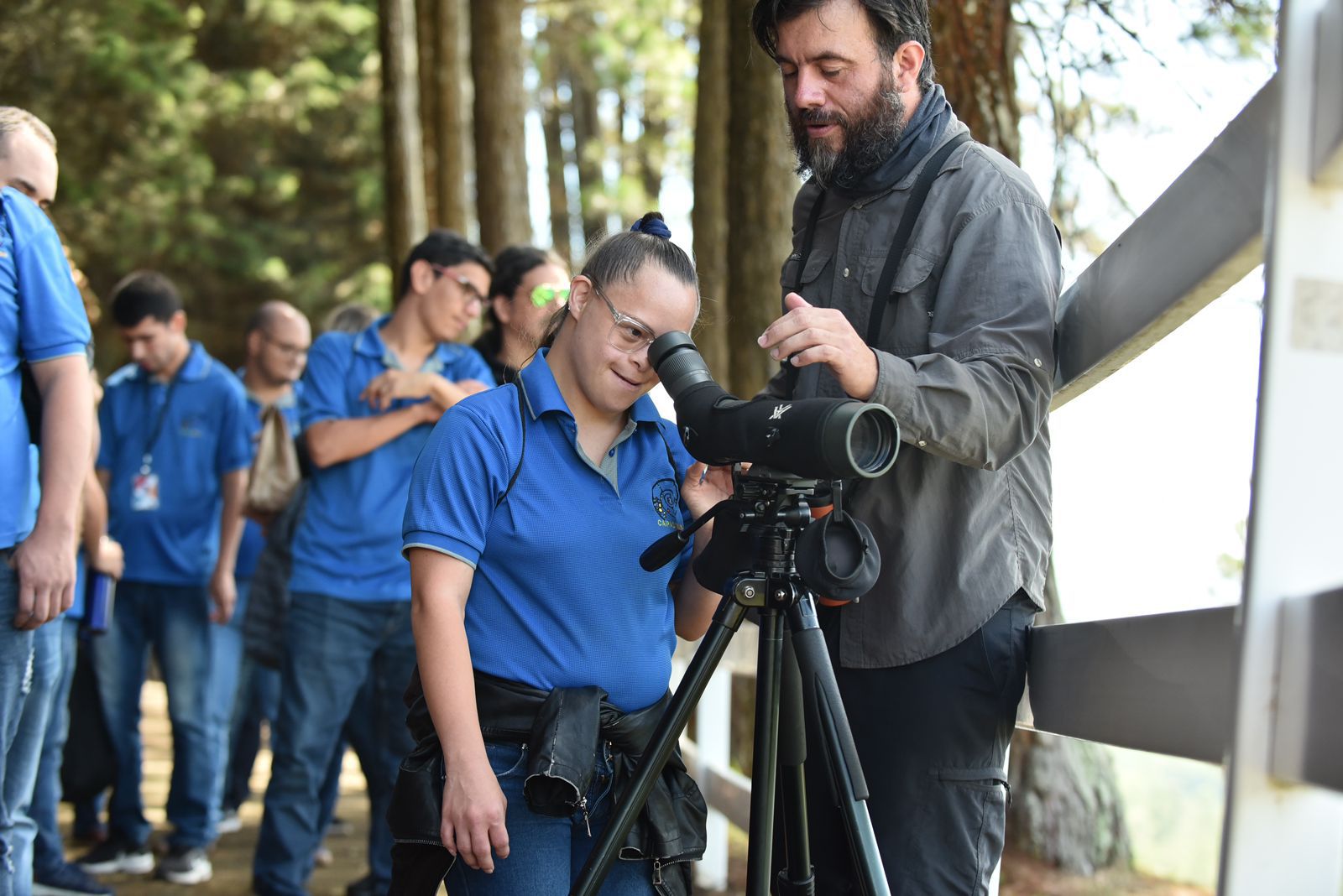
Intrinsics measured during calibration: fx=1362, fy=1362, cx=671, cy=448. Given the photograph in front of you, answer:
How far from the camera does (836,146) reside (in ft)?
7.64

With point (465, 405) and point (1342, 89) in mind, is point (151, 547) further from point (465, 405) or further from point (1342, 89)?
point (1342, 89)

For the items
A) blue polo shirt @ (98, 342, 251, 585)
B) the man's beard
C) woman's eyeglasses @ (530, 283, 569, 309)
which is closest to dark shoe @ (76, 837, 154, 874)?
blue polo shirt @ (98, 342, 251, 585)

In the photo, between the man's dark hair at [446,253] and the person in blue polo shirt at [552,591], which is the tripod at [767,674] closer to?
the person in blue polo shirt at [552,591]

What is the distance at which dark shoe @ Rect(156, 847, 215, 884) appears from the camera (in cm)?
494

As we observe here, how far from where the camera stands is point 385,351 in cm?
441

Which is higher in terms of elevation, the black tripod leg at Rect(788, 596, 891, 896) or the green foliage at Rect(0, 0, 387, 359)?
the green foliage at Rect(0, 0, 387, 359)

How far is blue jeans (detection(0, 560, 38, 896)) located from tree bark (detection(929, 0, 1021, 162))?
3.04 metres

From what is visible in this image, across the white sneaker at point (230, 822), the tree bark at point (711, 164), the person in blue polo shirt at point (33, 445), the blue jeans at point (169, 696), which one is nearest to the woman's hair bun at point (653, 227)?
the person in blue polo shirt at point (33, 445)

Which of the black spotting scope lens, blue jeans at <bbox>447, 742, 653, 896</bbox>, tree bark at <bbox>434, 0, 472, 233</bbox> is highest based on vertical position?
tree bark at <bbox>434, 0, 472, 233</bbox>

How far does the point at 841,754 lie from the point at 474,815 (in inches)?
22.3

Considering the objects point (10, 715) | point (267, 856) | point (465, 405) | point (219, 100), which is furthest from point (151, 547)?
point (219, 100)

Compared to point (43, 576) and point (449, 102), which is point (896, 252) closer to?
point (43, 576)

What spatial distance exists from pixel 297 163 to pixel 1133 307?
1971cm

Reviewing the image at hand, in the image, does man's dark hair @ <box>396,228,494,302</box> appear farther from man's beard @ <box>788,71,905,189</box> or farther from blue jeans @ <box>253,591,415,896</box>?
man's beard @ <box>788,71,905,189</box>
